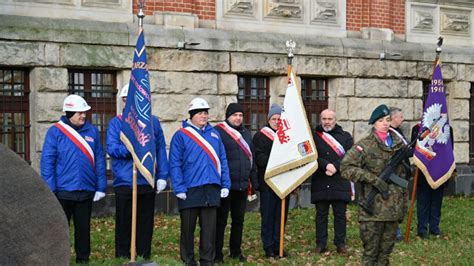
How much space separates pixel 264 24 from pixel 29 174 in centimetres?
970

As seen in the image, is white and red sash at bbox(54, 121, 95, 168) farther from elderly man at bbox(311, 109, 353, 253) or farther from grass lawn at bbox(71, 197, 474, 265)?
elderly man at bbox(311, 109, 353, 253)

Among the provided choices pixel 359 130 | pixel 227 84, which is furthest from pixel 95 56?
pixel 359 130

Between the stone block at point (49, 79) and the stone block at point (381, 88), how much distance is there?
595cm

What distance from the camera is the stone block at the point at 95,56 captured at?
1178cm

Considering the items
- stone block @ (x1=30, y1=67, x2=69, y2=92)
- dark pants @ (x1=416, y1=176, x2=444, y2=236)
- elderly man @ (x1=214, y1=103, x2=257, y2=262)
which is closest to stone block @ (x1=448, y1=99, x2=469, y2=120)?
dark pants @ (x1=416, y1=176, x2=444, y2=236)

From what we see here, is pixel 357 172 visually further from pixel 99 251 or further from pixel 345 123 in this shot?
pixel 345 123

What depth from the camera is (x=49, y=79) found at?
11664 millimetres

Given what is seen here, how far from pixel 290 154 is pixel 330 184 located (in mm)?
683

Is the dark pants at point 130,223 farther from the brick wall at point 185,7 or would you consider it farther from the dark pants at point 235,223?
the brick wall at point 185,7

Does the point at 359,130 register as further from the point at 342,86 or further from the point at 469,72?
the point at 469,72

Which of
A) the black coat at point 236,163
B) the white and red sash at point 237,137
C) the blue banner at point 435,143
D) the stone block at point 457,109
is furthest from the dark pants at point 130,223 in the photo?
the stone block at point 457,109

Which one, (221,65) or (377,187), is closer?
(377,187)

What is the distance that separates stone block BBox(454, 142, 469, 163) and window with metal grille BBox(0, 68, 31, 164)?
9.34m

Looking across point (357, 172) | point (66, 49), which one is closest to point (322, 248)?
point (357, 172)
